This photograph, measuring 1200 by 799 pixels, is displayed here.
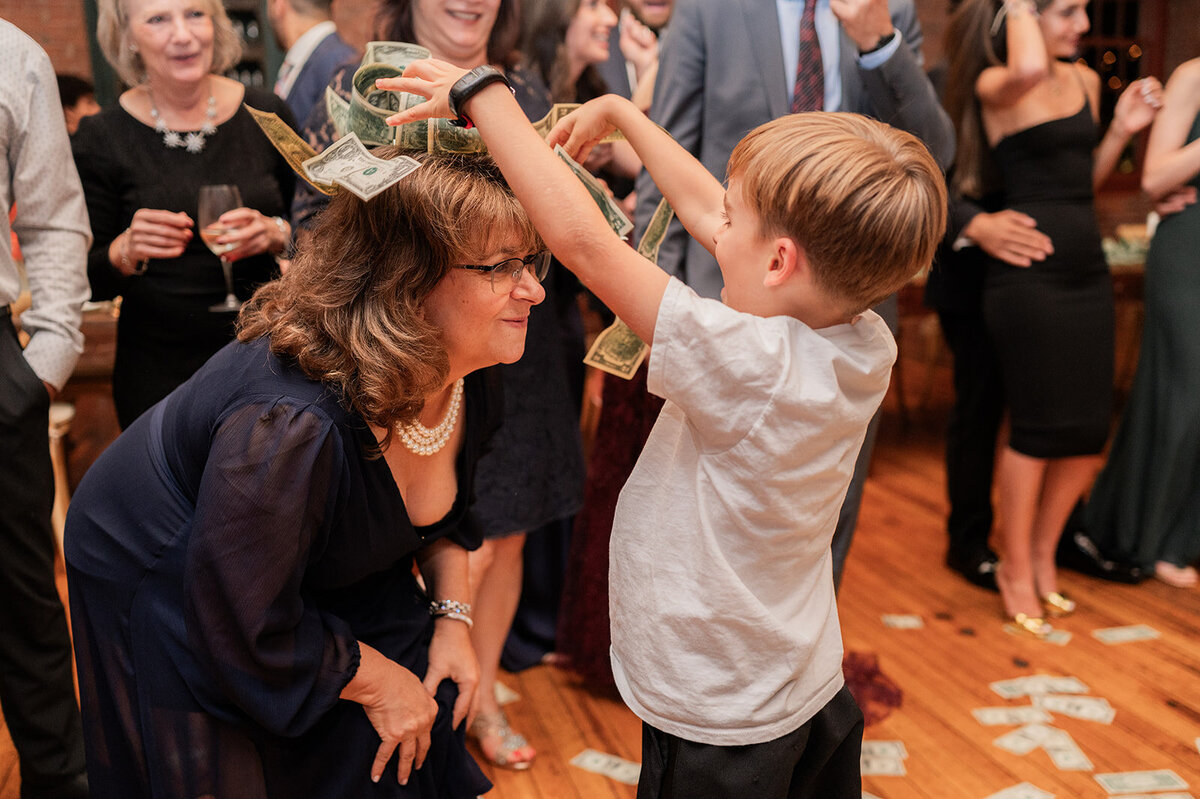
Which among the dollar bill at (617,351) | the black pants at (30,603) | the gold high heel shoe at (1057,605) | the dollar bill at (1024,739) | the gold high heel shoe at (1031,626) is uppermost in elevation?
the dollar bill at (617,351)

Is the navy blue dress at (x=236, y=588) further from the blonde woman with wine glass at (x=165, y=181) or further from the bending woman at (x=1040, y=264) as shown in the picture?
the bending woman at (x=1040, y=264)

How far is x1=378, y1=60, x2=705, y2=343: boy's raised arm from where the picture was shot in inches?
43.5

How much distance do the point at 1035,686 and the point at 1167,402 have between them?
1333 mm

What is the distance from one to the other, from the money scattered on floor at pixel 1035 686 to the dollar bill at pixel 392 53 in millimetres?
2358

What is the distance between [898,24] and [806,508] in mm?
1482

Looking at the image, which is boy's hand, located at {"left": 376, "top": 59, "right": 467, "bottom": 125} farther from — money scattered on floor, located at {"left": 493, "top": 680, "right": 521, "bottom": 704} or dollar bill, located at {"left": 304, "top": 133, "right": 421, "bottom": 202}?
money scattered on floor, located at {"left": 493, "top": 680, "right": 521, "bottom": 704}

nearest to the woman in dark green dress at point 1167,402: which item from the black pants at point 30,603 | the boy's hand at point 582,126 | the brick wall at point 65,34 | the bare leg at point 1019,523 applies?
the bare leg at point 1019,523

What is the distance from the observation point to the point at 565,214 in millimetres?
1102

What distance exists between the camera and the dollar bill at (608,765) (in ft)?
7.92

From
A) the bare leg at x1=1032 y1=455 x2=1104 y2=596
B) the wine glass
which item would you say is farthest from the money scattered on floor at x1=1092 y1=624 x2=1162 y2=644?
the wine glass

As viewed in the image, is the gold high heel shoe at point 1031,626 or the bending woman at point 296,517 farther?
the gold high heel shoe at point 1031,626

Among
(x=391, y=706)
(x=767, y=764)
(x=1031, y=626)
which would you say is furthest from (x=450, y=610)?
(x=1031, y=626)

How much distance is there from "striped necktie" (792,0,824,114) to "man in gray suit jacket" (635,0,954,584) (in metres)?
0.02

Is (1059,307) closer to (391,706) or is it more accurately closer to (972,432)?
(972,432)
